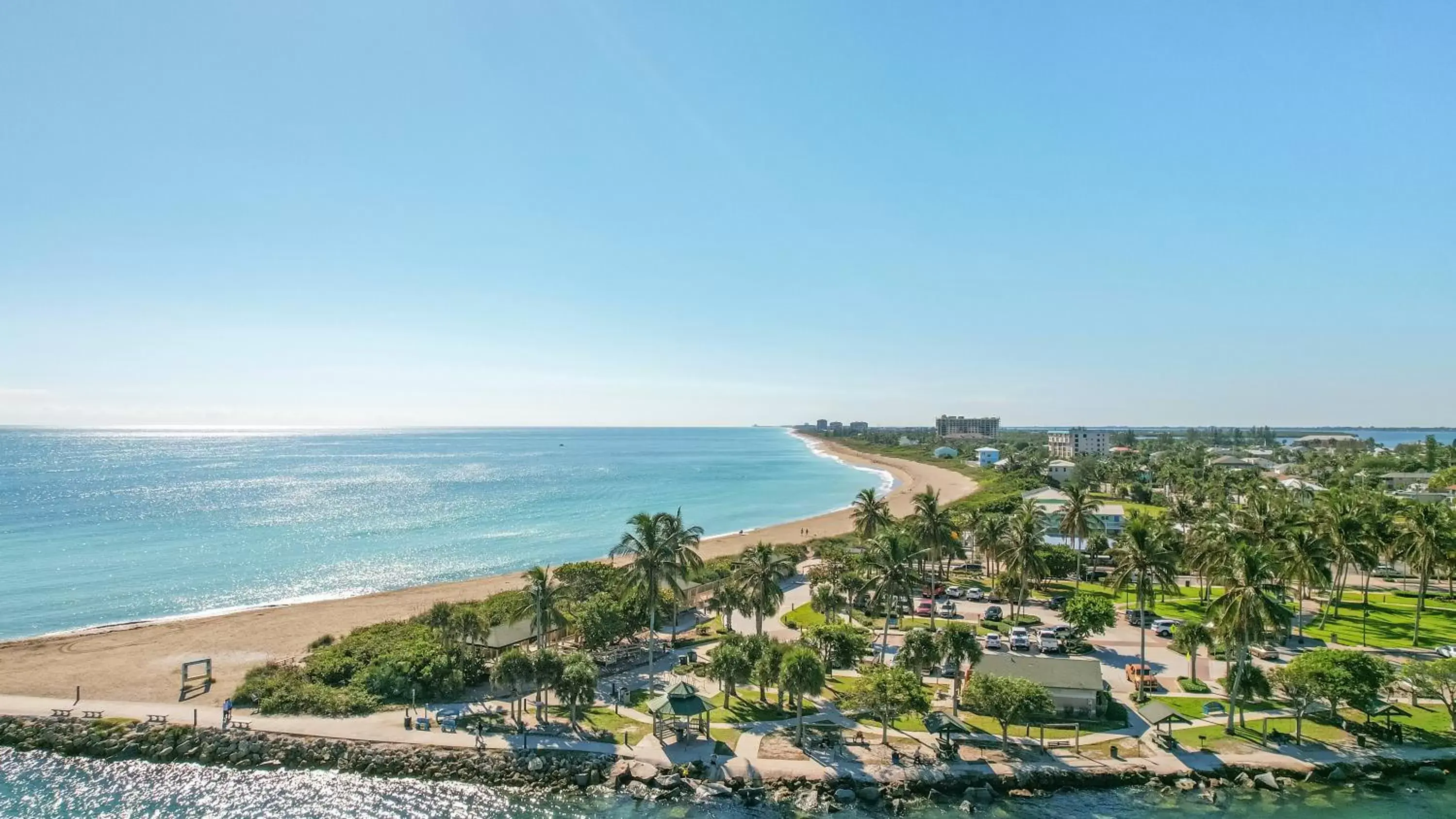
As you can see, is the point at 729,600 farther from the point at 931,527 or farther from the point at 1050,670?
the point at 1050,670

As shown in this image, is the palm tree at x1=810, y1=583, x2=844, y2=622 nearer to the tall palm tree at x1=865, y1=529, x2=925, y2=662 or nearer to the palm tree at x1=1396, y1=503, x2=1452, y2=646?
the tall palm tree at x1=865, y1=529, x2=925, y2=662

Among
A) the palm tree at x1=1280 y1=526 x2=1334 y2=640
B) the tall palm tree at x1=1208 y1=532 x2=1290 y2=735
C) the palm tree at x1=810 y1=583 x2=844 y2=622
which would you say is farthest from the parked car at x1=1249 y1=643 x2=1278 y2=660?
the palm tree at x1=810 y1=583 x2=844 y2=622

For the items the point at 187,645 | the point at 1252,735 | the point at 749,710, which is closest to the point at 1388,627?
the point at 1252,735

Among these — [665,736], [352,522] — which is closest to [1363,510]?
[665,736]

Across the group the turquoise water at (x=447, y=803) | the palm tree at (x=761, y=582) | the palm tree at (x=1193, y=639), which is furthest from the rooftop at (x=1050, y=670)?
the palm tree at (x=761, y=582)

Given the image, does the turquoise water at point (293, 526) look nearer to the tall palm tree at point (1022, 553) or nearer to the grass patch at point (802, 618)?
the grass patch at point (802, 618)
